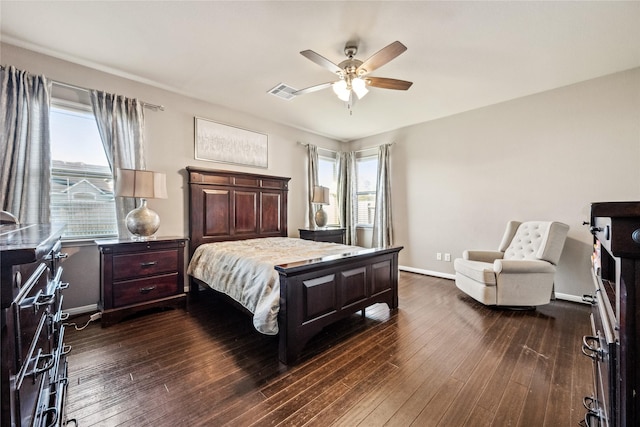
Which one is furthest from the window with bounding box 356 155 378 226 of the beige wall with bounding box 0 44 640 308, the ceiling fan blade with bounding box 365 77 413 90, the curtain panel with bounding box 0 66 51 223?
the curtain panel with bounding box 0 66 51 223

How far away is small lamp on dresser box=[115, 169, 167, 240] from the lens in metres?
2.77

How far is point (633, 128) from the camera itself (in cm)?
292

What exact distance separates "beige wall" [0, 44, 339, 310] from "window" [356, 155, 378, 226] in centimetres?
134

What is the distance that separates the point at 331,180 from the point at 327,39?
348 cm

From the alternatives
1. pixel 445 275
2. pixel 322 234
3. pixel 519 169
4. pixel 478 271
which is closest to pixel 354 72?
pixel 478 271

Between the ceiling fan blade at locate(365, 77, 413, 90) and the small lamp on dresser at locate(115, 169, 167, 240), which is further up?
the ceiling fan blade at locate(365, 77, 413, 90)

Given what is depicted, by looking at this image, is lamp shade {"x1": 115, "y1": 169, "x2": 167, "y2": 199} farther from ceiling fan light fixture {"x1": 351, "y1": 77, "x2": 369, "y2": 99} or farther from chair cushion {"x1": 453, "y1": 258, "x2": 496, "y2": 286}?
chair cushion {"x1": 453, "y1": 258, "x2": 496, "y2": 286}

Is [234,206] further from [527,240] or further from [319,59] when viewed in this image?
[527,240]

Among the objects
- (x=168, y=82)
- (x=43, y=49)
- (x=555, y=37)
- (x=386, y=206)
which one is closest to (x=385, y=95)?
(x=555, y=37)

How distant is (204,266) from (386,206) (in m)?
A: 3.42

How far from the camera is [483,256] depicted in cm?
355

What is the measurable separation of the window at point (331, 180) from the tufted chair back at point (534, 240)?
3.13 m

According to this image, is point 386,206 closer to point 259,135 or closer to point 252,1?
point 259,135

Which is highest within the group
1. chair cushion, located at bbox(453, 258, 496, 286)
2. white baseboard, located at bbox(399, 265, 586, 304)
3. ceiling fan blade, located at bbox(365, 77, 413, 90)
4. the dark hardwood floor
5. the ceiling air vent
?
the ceiling air vent
